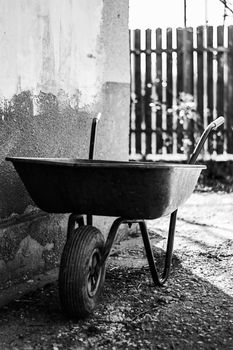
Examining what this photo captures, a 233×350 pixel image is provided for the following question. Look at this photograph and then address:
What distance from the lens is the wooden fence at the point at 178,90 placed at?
877cm

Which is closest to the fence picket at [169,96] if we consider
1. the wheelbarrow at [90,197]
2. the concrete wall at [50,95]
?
the concrete wall at [50,95]

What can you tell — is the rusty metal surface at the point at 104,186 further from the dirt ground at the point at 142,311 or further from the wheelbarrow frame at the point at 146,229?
the dirt ground at the point at 142,311

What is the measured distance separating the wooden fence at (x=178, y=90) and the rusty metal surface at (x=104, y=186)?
5.55 metres

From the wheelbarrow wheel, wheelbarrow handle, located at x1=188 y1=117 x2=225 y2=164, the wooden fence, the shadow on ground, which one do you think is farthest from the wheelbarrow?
the wooden fence

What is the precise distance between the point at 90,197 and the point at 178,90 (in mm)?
5978

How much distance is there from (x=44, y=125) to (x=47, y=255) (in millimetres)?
762

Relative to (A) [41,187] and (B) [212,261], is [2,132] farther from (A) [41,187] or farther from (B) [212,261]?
(B) [212,261]

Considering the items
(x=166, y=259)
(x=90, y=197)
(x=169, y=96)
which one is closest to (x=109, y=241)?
(x=90, y=197)

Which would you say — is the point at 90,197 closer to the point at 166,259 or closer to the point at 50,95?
the point at 166,259

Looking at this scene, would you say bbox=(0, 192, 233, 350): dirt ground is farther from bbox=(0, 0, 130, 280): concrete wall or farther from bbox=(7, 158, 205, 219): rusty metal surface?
bbox=(7, 158, 205, 219): rusty metal surface

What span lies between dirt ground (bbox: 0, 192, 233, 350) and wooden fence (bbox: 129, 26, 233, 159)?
412 cm

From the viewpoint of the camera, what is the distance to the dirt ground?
2.91 meters

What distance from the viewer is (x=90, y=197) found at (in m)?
3.17

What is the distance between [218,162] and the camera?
338 inches
